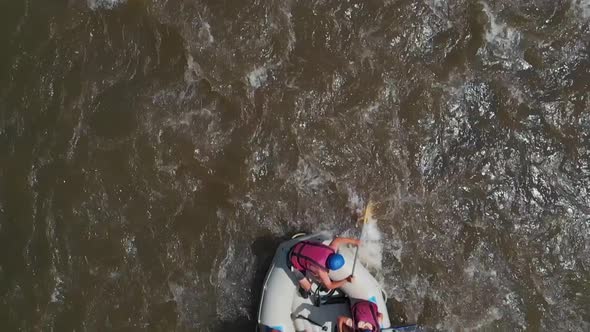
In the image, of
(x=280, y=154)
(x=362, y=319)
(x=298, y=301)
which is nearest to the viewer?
(x=362, y=319)

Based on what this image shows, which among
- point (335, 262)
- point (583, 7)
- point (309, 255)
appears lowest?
point (335, 262)

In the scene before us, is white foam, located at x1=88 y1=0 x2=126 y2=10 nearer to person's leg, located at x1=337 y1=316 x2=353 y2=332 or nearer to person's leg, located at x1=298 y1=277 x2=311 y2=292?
person's leg, located at x1=298 y1=277 x2=311 y2=292

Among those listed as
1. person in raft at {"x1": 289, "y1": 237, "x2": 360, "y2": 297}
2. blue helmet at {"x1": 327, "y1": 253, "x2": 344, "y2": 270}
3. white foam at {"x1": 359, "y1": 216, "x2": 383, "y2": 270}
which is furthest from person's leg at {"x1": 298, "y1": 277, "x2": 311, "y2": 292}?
white foam at {"x1": 359, "y1": 216, "x2": 383, "y2": 270}

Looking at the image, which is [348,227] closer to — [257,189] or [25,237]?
[257,189]

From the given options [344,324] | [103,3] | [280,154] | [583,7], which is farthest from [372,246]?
[103,3]

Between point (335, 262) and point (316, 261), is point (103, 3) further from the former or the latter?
point (335, 262)

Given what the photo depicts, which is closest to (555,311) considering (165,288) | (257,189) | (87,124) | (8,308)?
(257,189)
